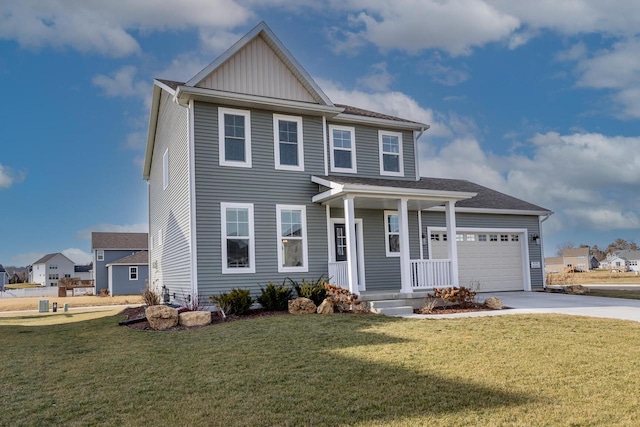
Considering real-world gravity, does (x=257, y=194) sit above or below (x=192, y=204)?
above

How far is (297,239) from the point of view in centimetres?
1352

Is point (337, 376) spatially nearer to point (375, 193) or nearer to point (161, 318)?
point (161, 318)

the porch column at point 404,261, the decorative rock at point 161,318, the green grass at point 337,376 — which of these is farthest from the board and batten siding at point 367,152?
the decorative rock at point 161,318

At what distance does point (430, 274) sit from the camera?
44.4 feet

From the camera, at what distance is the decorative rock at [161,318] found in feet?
34.3

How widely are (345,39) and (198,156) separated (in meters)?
7.72

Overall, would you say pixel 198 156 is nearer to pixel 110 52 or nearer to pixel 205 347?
pixel 205 347

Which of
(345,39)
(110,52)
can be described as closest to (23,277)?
(110,52)

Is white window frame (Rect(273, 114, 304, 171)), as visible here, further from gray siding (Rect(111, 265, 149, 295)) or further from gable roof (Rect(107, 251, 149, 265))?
gable roof (Rect(107, 251, 149, 265))

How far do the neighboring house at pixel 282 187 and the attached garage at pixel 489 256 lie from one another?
1.34 metres

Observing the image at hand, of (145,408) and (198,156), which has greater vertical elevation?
(198,156)

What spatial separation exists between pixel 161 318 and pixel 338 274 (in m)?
5.09

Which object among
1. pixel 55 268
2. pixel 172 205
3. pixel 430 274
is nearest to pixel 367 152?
pixel 430 274

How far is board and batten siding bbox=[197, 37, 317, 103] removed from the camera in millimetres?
13008
